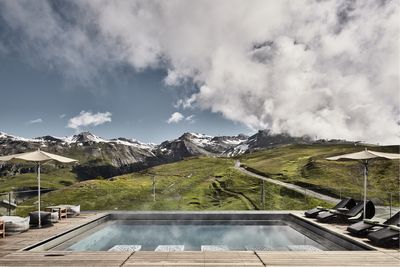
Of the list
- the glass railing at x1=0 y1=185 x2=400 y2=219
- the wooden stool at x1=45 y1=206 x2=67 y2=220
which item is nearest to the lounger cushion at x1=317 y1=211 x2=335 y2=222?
the glass railing at x1=0 y1=185 x2=400 y2=219

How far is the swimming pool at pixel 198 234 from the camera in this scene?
11.3 meters

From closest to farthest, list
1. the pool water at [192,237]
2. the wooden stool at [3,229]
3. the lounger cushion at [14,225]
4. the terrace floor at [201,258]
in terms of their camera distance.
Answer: the terrace floor at [201,258] < the wooden stool at [3,229] < the lounger cushion at [14,225] < the pool water at [192,237]

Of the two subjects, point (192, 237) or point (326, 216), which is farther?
point (192, 237)

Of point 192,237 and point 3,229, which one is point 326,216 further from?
point 3,229

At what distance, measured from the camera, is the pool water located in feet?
39.4

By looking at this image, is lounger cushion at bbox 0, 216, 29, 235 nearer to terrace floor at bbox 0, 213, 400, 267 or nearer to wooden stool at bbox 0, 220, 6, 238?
wooden stool at bbox 0, 220, 6, 238

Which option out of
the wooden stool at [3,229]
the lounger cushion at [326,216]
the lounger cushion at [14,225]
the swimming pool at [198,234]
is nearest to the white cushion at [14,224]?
the lounger cushion at [14,225]

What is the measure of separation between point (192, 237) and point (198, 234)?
1.58ft

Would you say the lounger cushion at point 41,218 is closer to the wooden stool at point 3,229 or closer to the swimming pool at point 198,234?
the swimming pool at point 198,234

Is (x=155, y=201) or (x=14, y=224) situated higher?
(x=14, y=224)

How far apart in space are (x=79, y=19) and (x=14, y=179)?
613ft

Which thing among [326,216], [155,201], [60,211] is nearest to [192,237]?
[326,216]

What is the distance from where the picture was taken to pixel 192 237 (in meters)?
13.8

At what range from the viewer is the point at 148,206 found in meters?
20.6
